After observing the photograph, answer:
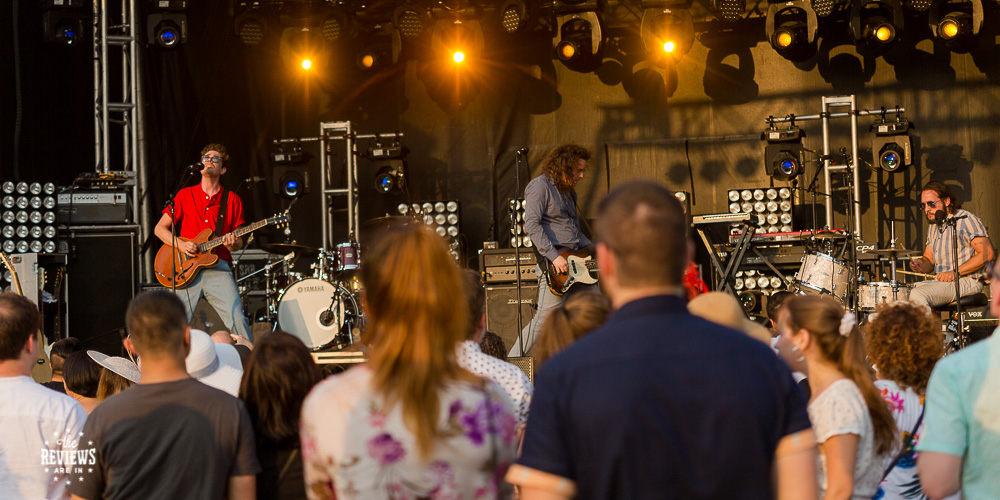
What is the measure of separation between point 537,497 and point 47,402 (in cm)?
192

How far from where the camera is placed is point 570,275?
7.46 meters

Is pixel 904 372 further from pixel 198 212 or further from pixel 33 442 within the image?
pixel 198 212

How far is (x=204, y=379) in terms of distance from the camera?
3.42 meters

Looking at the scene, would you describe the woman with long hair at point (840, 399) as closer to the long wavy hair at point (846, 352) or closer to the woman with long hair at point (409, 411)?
the long wavy hair at point (846, 352)

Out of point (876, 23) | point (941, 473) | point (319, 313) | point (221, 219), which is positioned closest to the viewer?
point (941, 473)

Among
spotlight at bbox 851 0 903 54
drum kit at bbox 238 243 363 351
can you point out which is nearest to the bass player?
drum kit at bbox 238 243 363 351

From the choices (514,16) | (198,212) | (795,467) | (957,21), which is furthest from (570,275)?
(957,21)

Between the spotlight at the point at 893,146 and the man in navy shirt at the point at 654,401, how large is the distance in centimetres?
976

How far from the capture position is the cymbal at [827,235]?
31.5 feet

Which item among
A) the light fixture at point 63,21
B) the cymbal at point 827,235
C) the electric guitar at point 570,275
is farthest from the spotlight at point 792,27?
the light fixture at point 63,21

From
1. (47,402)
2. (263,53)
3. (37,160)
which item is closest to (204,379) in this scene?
(47,402)

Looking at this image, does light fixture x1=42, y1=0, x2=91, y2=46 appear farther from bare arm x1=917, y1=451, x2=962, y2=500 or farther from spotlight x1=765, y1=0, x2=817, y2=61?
bare arm x1=917, y1=451, x2=962, y2=500

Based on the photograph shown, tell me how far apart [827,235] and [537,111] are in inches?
157

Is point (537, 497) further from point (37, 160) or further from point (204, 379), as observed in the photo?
point (37, 160)
